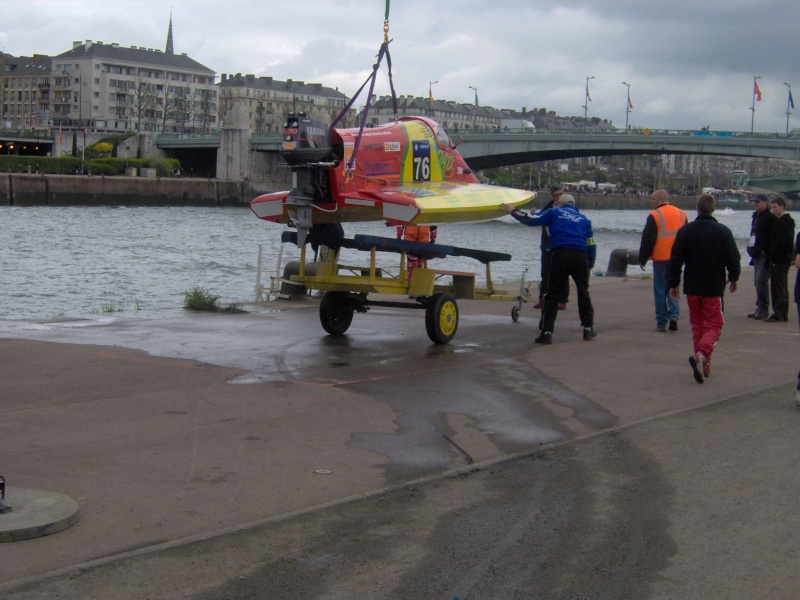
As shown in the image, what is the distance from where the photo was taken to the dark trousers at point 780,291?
15688 millimetres

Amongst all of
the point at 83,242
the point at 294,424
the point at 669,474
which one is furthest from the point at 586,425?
the point at 83,242

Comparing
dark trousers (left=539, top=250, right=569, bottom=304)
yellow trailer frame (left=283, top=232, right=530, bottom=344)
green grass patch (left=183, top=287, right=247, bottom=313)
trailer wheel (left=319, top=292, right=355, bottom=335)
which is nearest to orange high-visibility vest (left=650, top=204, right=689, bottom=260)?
dark trousers (left=539, top=250, right=569, bottom=304)

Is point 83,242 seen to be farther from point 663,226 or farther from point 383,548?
point 383,548

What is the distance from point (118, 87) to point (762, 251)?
167508 millimetres

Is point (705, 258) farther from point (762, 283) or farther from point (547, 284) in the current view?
point (762, 283)

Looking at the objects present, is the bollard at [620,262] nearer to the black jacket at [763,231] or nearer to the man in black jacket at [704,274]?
the black jacket at [763,231]

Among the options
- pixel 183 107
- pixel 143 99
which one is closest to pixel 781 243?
pixel 143 99

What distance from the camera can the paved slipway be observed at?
5.13 m

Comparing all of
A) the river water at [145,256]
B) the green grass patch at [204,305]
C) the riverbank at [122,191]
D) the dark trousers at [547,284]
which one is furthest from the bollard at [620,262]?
the riverbank at [122,191]

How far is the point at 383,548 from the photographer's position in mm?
5469

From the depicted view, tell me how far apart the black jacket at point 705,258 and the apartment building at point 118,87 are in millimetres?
157874

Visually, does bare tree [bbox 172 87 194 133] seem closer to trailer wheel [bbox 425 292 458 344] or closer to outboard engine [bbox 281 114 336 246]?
trailer wheel [bbox 425 292 458 344]

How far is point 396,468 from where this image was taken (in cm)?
703

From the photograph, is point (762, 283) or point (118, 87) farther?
point (118, 87)
